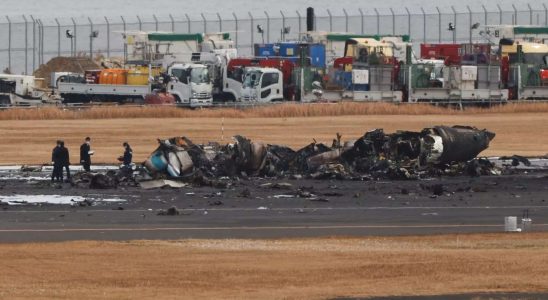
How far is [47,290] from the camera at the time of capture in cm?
2666

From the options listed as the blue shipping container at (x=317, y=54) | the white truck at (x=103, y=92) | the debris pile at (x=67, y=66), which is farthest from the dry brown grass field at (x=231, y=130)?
the debris pile at (x=67, y=66)

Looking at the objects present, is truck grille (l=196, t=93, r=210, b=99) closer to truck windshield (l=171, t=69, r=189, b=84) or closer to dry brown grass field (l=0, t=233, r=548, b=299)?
truck windshield (l=171, t=69, r=189, b=84)

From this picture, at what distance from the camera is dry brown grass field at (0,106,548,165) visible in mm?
65000

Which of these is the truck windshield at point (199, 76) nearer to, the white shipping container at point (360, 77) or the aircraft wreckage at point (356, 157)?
the white shipping container at point (360, 77)

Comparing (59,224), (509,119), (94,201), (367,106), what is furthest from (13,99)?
(59,224)

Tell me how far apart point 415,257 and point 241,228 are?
690 centimetres

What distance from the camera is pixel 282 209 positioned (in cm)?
4191

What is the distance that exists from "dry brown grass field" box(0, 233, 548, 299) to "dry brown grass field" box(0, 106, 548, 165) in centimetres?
2620

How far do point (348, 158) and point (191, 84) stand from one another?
42.3m

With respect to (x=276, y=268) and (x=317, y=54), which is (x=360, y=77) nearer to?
(x=317, y=54)

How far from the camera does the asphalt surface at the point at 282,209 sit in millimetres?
36406

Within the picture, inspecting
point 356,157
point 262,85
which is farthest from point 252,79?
point 356,157

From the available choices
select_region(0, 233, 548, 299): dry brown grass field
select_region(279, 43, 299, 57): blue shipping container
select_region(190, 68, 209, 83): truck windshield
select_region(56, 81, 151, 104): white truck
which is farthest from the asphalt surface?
select_region(279, 43, 299, 57): blue shipping container

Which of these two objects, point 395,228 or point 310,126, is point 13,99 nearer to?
point 310,126
